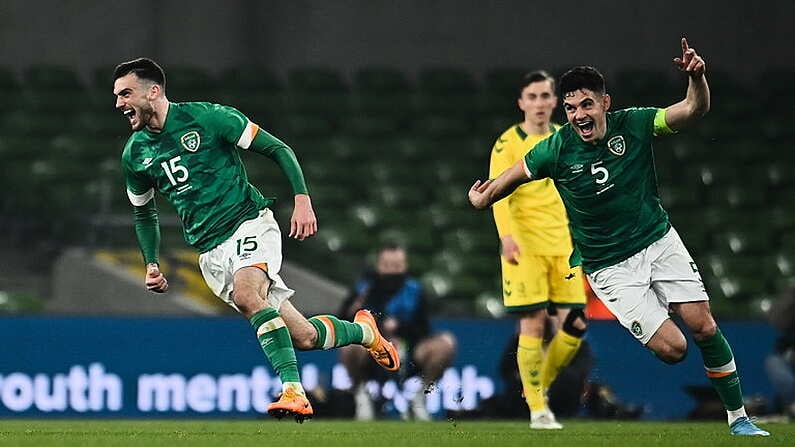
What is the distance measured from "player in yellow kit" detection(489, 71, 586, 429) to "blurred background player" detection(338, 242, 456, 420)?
8.99 ft

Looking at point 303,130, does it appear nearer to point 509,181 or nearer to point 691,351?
point 691,351

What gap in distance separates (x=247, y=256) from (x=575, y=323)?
2.57 metres

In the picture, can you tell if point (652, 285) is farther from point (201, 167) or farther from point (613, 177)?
point (201, 167)

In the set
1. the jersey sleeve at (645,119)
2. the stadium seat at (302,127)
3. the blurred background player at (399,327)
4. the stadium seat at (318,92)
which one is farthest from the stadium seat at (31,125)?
the jersey sleeve at (645,119)

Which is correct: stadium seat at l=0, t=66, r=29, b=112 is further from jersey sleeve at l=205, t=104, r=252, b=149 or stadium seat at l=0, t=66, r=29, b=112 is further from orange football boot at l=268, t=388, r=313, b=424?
orange football boot at l=268, t=388, r=313, b=424

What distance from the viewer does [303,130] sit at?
60.1 feet

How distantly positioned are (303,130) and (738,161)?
5261 mm

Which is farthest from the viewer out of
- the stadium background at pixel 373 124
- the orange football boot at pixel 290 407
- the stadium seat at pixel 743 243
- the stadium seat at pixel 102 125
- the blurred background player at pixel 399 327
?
the stadium seat at pixel 102 125

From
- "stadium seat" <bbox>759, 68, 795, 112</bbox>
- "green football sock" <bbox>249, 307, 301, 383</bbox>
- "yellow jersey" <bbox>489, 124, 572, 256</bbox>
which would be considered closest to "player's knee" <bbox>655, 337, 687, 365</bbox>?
"yellow jersey" <bbox>489, 124, 572, 256</bbox>

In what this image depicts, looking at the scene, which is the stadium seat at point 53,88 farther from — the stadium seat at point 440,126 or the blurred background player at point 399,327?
the blurred background player at point 399,327

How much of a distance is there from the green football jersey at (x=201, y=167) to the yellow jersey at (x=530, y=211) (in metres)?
2.12

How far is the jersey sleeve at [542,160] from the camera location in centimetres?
794

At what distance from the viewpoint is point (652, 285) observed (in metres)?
8.02

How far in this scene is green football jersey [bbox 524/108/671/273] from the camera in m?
7.91
